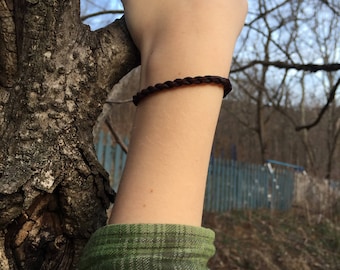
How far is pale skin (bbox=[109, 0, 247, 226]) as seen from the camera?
52 cm

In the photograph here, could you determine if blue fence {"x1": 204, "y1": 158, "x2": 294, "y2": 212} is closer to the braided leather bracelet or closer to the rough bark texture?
the rough bark texture

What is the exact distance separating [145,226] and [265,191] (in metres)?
9.59

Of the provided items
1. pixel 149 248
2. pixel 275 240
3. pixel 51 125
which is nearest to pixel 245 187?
pixel 275 240

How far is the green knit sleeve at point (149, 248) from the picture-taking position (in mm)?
481

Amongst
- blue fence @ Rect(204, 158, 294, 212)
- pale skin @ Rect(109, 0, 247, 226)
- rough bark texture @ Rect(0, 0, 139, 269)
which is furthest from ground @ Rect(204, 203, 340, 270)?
pale skin @ Rect(109, 0, 247, 226)

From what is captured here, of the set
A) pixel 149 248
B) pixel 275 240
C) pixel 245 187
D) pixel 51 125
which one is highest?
pixel 51 125

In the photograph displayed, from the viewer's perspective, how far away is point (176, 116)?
54 centimetres

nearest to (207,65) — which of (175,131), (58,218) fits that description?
(175,131)

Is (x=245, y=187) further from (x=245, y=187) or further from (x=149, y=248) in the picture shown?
(x=149, y=248)

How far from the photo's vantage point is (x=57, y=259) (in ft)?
2.22

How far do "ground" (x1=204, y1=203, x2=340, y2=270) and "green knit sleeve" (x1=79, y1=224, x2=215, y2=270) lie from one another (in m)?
4.88

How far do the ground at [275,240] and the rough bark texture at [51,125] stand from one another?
4751mm

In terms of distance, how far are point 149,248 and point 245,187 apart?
887cm

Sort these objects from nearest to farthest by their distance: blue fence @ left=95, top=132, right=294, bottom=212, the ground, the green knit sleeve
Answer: the green knit sleeve
the ground
blue fence @ left=95, top=132, right=294, bottom=212
